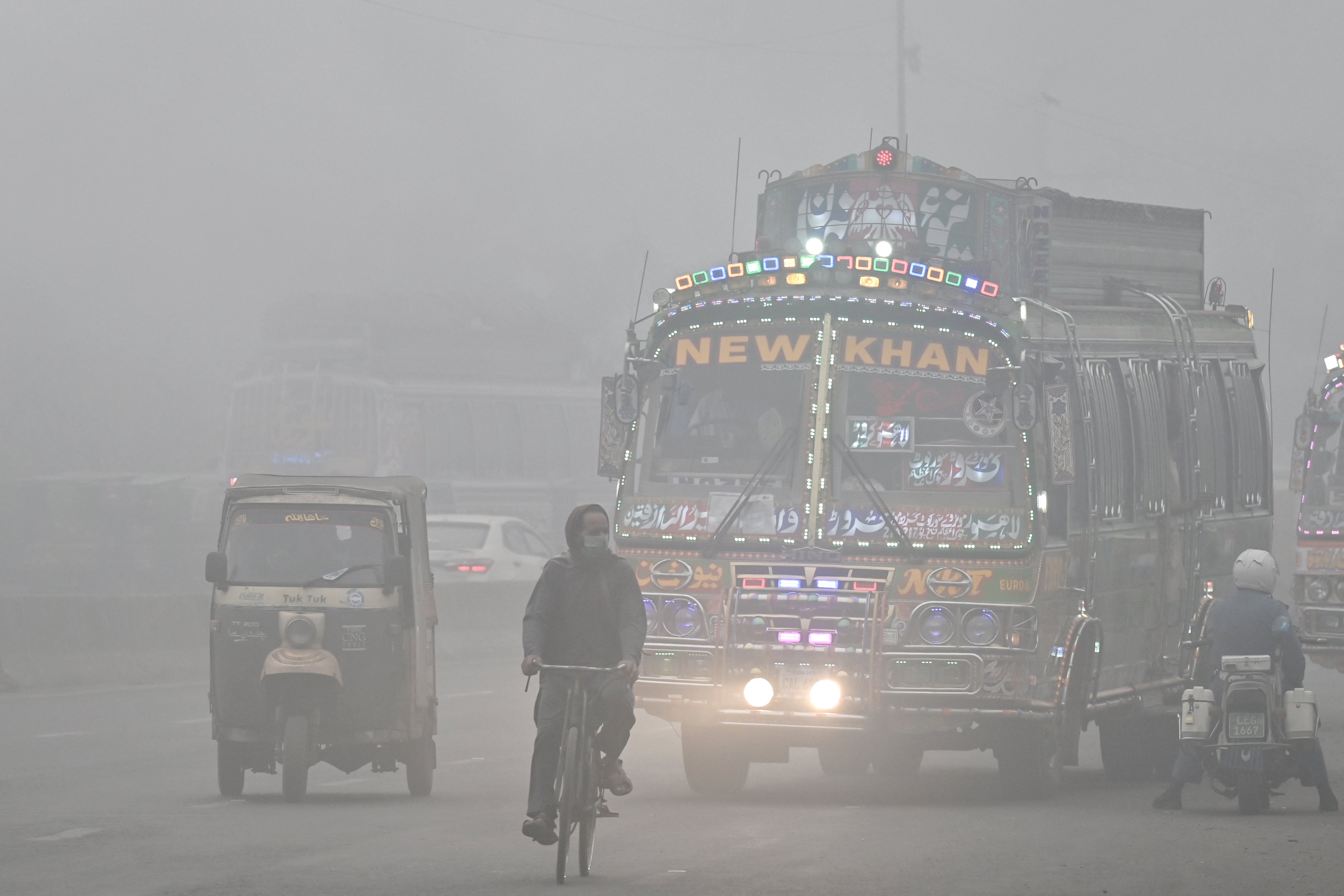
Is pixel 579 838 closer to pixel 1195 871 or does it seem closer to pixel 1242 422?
pixel 1195 871

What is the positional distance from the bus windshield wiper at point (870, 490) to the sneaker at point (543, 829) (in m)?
4.07

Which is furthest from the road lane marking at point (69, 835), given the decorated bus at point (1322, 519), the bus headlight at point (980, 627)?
the decorated bus at point (1322, 519)

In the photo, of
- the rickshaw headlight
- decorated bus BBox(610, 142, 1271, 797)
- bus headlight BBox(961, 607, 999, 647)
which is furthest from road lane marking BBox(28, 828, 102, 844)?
bus headlight BBox(961, 607, 999, 647)

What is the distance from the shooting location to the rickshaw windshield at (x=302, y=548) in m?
13.7

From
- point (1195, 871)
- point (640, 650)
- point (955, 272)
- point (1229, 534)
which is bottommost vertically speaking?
point (1195, 871)

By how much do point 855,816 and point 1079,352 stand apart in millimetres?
3766

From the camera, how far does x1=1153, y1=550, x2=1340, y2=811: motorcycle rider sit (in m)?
12.6

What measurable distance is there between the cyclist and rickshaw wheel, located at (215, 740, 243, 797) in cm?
421

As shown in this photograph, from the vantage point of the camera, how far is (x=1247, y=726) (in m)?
12.5

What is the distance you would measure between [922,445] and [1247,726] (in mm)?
2499

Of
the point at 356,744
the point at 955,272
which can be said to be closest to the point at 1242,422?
the point at 955,272

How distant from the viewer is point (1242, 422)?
57.7ft

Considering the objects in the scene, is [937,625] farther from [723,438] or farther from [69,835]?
[69,835]

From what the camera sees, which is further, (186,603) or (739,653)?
(186,603)
